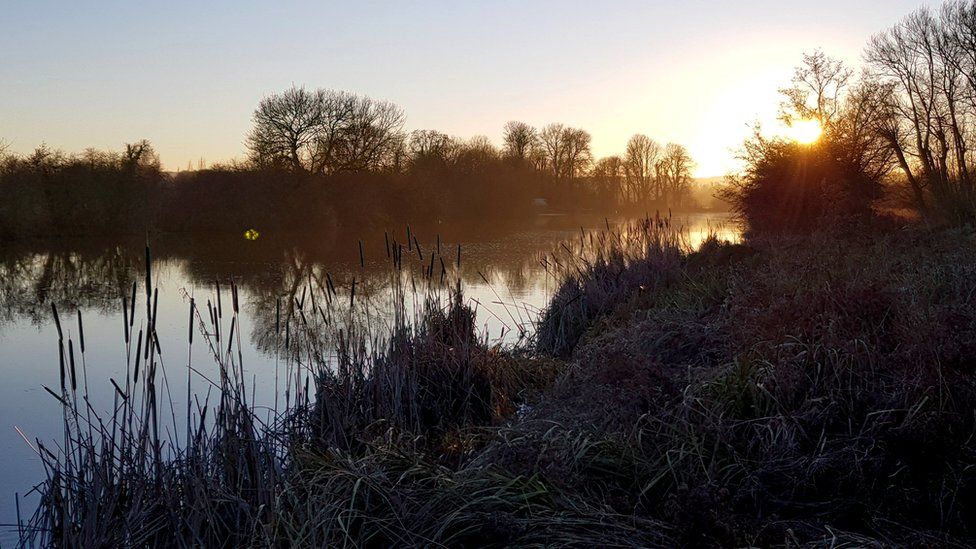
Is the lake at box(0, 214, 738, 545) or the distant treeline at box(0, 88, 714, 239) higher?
the distant treeline at box(0, 88, 714, 239)

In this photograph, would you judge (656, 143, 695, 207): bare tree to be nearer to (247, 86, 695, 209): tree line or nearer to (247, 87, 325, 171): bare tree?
(247, 86, 695, 209): tree line

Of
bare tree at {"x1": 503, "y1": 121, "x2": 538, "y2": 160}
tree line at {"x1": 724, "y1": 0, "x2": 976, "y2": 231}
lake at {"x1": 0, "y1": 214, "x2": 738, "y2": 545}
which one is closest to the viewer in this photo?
lake at {"x1": 0, "y1": 214, "x2": 738, "y2": 545}

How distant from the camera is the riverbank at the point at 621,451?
284 cm

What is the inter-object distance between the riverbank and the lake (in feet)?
1.51

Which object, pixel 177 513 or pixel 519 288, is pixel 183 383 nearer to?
pixel 177 513

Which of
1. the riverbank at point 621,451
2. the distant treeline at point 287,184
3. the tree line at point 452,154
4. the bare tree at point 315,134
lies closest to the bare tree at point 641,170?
the tree line at point 452,154

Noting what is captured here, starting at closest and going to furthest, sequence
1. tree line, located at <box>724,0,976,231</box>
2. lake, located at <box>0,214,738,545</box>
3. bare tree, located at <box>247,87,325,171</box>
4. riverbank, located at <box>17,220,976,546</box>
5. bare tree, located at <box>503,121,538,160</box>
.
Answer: riverbank, located at <box>17,220,976,546</box>, lake, located at <box>0,214,738,545</box>, tree line, located at <box>724,0,976,231</box>, bare tree, located at <box>247,87,325,171</box>, bare tree, located at <box>503,121,538,160</box>

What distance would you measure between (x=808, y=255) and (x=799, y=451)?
14.1 ft

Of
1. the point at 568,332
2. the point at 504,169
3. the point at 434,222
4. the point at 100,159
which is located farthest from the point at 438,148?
the point at 568,332

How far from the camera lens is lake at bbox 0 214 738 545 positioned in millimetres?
5395

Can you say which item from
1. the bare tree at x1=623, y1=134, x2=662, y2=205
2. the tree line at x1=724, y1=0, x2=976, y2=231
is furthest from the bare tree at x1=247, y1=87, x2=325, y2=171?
the bare tree at x1=623, y1=134, x2=662, y2=205

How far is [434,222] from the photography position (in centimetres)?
3681

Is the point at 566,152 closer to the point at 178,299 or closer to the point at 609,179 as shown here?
the point at 609,179

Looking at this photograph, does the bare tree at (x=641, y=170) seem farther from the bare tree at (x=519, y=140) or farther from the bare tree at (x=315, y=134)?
the bare tree at (x=315, y=134)
